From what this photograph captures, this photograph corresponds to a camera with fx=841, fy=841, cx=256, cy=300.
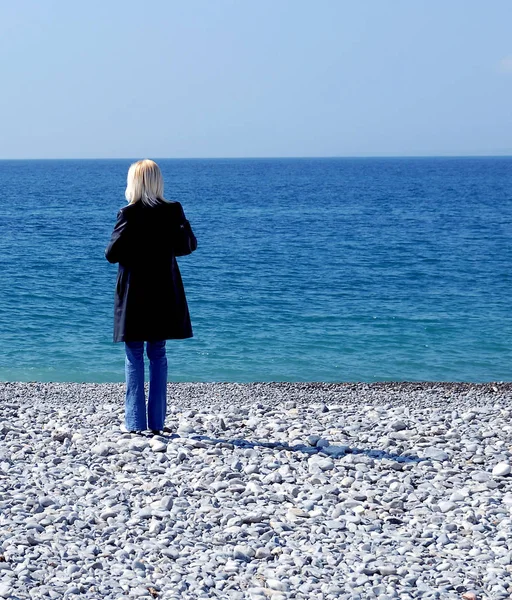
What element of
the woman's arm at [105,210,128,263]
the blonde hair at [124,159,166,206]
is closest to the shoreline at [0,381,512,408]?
the woman's arm at [105,210,128,263]

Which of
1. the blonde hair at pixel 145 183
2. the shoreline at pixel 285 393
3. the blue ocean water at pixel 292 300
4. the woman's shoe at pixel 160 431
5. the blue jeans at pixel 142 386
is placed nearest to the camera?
the blonde hair at pixel 145 183

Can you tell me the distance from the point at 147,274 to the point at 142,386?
102cm

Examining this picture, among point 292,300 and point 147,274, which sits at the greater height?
point 147,274

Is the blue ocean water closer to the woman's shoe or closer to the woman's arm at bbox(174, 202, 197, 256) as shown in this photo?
the woman's shoe

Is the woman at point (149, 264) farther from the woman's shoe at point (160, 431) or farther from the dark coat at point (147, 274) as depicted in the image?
the woman's shoe at point (160, 431)

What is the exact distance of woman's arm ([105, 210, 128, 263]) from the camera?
691 cm

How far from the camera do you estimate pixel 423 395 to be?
10531 mm

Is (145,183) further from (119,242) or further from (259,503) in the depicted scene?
(259,503)

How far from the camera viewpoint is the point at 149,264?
23.1ft

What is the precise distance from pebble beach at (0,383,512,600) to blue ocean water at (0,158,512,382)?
5.89m

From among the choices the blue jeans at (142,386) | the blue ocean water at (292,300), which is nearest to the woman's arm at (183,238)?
the blue jeans at (142,386)

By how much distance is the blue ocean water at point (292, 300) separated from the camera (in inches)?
583

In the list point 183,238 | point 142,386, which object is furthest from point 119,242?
point 142,386

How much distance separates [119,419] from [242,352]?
7602mm
